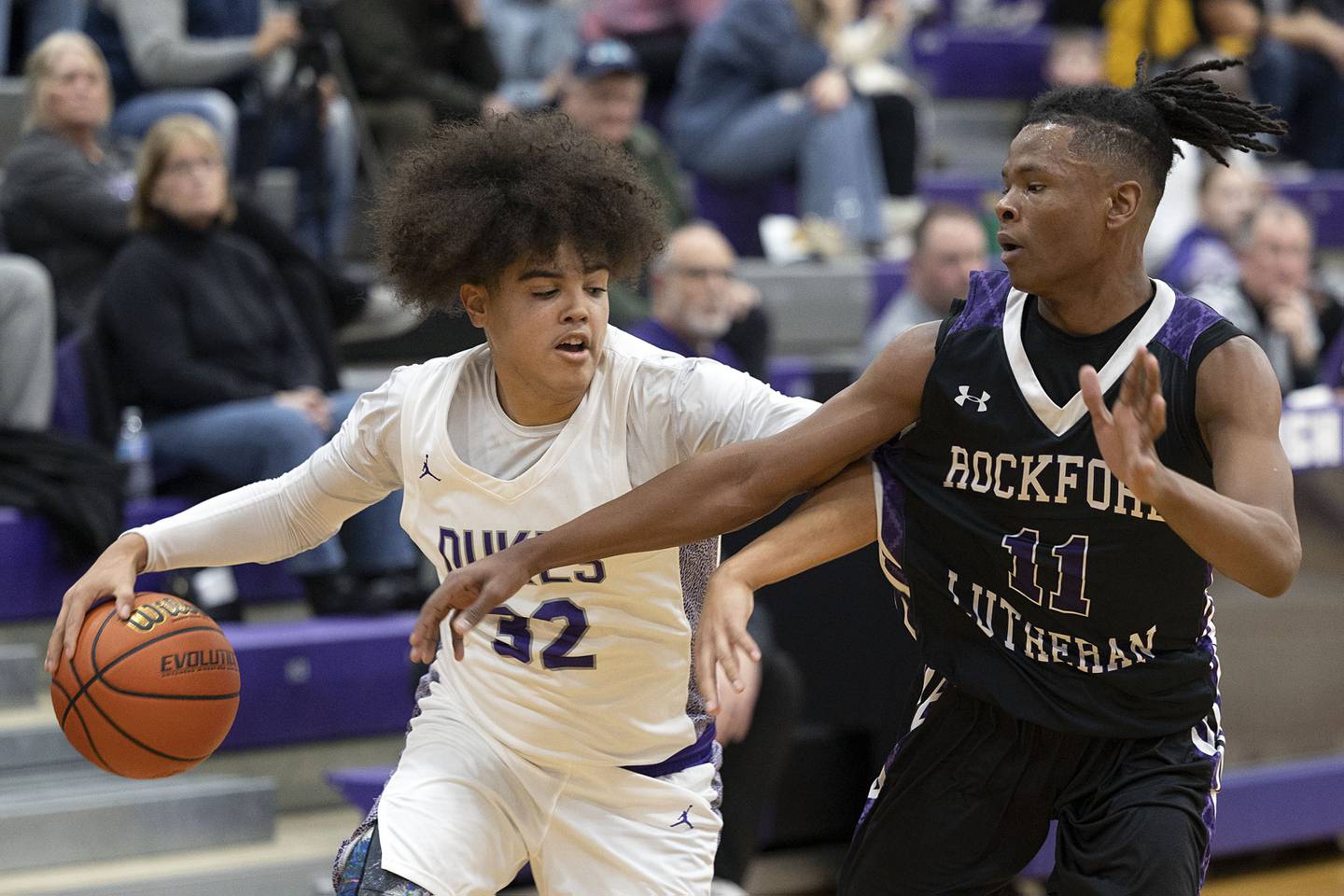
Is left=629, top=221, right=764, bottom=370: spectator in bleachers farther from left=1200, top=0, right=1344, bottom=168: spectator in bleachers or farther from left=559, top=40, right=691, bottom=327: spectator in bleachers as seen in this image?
left=1200, top=0, right=1344, bottom=168: spectator in bleachers

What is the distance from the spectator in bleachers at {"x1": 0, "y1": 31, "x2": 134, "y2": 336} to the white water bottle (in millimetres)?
405

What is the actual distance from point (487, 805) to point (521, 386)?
0.77 metres

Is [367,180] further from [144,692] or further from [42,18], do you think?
[144,692]

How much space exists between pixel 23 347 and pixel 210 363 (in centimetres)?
59

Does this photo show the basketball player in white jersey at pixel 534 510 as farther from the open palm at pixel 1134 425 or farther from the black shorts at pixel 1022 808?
the open palm at pixel 1134 425

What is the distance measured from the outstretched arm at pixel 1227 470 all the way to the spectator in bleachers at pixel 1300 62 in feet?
25.9

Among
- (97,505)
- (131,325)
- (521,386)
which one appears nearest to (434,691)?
(521,386)

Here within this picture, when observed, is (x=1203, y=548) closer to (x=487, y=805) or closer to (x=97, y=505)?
(x=487, y=805)

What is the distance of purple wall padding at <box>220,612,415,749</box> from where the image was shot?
17.4 feet

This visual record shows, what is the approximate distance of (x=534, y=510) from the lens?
125 inches

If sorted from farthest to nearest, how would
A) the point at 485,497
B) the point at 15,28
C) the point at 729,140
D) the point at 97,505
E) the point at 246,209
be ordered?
the point at 729,140, the point at 15,28, the point at 246,209, the point at 97,505, the point at 485,497

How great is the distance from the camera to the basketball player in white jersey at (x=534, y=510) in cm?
318

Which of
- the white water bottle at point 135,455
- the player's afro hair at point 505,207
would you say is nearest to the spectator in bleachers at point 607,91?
the white water bottle at point 135,455

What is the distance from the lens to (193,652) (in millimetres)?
3348
